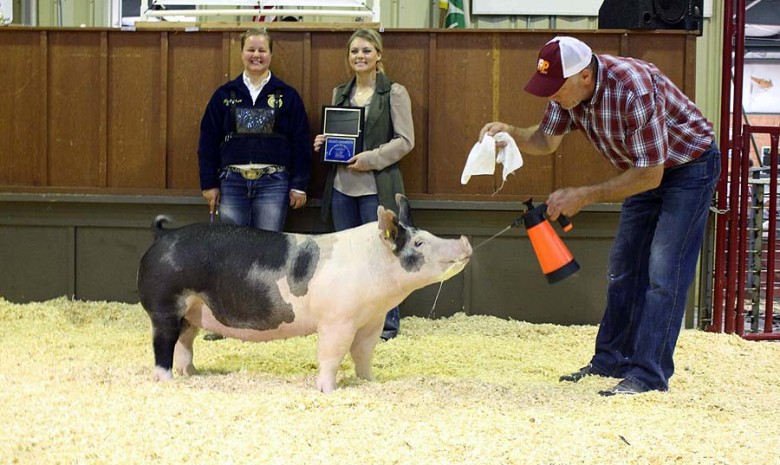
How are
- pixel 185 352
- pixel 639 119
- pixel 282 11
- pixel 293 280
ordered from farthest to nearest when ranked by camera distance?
pixel 282 11 → pixel 185 352 → pixel 293 280 → pixel 639 119

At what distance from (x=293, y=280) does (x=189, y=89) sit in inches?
107

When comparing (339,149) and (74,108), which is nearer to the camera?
(339,149)

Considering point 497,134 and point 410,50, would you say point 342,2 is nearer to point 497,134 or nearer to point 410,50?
point 410,50

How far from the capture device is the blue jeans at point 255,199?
17.6ft

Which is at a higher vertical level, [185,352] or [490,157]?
[490,157]

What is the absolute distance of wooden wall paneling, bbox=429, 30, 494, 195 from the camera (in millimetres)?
6039

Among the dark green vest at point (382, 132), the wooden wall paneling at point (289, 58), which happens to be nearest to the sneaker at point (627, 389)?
the dark green vest at point (382, 132)

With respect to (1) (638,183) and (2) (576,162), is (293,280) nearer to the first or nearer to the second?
(1) (638,183)

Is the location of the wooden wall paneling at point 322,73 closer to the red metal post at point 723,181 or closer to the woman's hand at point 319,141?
the woman's hand at point 319,141

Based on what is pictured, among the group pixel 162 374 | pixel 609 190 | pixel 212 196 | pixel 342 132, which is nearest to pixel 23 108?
pixel 212 196

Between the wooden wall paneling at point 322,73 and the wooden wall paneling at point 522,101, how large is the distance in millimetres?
1034

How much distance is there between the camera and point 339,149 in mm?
5484

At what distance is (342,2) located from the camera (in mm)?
6340

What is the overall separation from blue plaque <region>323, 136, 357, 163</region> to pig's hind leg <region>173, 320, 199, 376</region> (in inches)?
68.0
